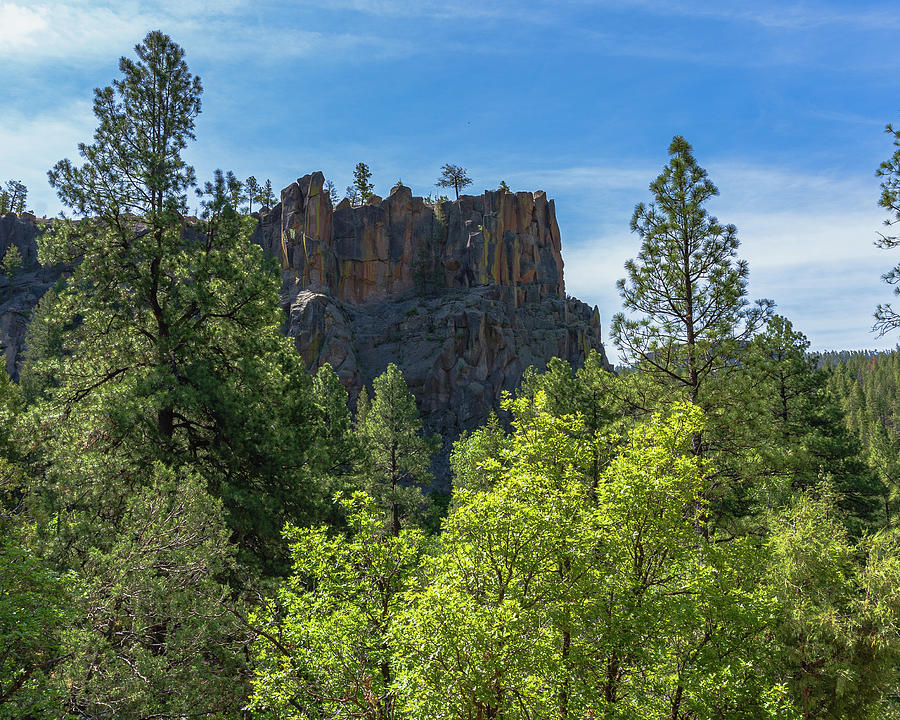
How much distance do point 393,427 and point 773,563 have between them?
89.9 ft

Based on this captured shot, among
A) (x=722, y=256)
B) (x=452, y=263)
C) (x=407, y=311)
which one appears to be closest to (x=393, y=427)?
(x=722, y=256)

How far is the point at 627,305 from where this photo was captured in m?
15.4

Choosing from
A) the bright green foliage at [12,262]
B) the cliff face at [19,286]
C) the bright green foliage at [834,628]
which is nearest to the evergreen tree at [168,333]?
the bright green foliage at [834,628]

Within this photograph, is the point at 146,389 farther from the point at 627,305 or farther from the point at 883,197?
the point at 883,197

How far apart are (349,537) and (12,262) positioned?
80.7m

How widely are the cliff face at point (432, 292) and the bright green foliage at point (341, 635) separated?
54.1 m

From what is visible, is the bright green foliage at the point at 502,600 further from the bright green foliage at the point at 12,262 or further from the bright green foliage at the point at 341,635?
the bright green foliage at the point at 12,262

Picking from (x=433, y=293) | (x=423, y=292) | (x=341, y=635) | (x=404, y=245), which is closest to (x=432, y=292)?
(x=433, y=293)

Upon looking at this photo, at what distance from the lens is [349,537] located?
56.9 feet

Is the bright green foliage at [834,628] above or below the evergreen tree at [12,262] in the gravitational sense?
below

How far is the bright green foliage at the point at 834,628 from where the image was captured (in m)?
9.88

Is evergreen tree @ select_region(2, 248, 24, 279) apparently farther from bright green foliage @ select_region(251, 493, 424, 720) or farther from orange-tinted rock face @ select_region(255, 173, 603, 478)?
bright green foliage @ select_region(251, 493, 424, 720)

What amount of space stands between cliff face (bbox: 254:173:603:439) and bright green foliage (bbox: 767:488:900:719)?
53.2 metres

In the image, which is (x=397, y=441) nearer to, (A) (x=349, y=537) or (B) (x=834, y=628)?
(A) (x=349, y=537)
